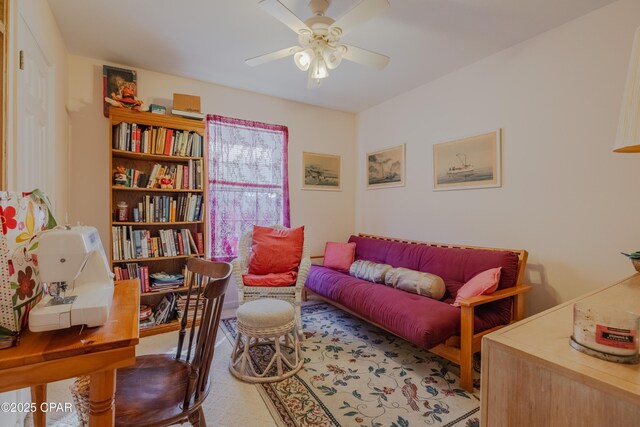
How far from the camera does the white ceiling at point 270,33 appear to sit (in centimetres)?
195

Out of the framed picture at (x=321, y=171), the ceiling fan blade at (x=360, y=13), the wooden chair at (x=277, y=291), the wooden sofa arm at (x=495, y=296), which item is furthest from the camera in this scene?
the framed picture at (x=321, y=171)

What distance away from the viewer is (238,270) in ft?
8.09

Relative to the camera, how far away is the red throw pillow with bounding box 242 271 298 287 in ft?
8.15

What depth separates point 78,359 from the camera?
2.52 ft

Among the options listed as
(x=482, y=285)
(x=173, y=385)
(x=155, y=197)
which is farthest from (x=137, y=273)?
(x=482, y=285)

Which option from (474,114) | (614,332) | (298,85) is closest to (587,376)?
(614,332)

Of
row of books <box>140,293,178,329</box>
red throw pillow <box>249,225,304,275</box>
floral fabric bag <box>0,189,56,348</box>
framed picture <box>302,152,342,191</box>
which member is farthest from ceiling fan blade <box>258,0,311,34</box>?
row of books <box>140,293,178,329</box>

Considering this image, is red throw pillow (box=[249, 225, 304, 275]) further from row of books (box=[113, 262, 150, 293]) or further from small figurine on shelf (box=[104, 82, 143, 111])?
small figurine on shelf (box=[104, 82, 143, 111])

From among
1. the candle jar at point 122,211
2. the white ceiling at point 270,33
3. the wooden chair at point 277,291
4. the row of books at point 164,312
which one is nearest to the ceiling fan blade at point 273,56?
the white ceiling at point 270,33

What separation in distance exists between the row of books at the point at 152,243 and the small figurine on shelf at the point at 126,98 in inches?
41.6

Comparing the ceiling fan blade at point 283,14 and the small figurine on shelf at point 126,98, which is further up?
the ceiling fan blade at point 283,14

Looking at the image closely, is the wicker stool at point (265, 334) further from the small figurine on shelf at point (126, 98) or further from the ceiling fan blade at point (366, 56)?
the small figurine on shelf at point (126, 98)

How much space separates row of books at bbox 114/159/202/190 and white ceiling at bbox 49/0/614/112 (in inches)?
37.8

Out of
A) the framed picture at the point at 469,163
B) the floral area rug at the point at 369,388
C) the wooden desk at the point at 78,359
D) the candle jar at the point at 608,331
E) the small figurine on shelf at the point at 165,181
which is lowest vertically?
the floral area rug at the point at 369,388
